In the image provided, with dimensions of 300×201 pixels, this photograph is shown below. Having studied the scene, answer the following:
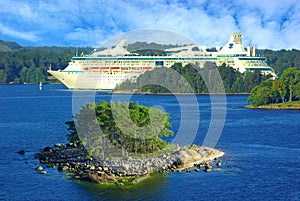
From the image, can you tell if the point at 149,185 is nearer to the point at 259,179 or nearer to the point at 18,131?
the point at 259,179

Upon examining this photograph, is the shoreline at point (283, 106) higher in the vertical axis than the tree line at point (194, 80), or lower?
lower

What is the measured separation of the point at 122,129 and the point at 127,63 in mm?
45787

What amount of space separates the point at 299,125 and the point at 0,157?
1781cm

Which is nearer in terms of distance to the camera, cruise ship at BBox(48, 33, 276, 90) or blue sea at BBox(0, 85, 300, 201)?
blue sea at BBox(0, 85, 300, 201)

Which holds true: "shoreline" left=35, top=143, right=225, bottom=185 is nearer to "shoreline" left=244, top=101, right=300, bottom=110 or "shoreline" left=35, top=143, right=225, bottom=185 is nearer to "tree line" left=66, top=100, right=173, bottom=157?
"tree line" left=66, top=100, right=173, bottom=157

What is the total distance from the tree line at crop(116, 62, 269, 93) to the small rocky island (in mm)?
37619

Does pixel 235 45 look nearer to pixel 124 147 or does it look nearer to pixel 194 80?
pixel 194 80

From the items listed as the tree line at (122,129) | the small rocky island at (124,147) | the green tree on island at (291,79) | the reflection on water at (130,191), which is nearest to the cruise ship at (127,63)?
the green tree on island at (291,79)

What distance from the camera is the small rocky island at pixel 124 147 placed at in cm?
1910

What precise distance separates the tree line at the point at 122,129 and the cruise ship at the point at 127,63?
42.5 metres

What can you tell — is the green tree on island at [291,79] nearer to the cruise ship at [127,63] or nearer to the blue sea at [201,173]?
the blue sea at [201,173]

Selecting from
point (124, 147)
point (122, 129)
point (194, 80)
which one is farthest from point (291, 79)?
point (122, 129)

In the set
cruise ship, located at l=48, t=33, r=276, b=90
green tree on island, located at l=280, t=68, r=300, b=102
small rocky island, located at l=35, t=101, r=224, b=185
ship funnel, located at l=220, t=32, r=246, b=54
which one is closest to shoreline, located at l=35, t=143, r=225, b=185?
small rocky island, located at l=35, t=101, r=224, b=185

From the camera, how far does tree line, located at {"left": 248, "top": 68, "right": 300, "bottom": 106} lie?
40.8 metres
